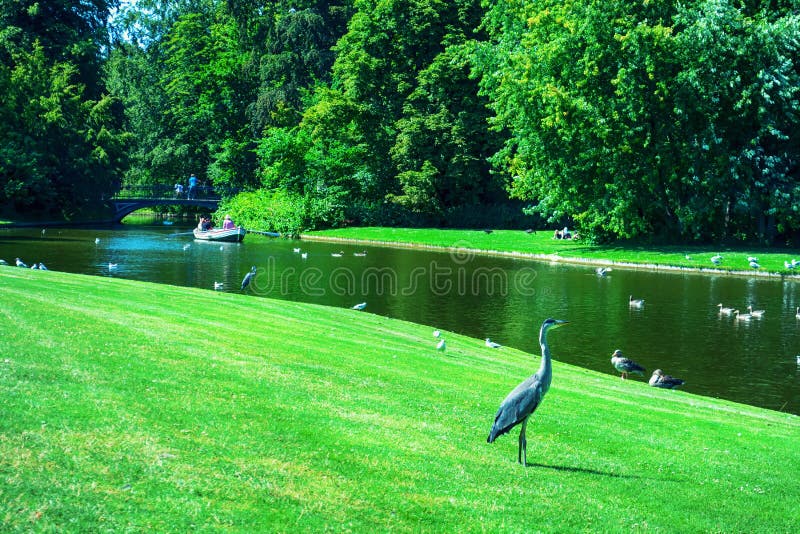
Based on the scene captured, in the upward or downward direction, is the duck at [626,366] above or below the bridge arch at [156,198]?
below

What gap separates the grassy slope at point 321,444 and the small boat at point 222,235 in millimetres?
50286

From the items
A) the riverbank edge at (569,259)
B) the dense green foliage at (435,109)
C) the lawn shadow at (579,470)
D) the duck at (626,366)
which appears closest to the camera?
the lawn shadow at (579,470)

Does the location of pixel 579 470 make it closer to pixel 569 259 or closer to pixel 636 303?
pixel 636 303

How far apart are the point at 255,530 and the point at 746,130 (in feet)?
171

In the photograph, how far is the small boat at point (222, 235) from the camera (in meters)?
66.4

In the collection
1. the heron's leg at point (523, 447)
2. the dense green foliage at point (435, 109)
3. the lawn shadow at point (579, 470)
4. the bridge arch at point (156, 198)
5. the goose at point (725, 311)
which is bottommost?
the goose at point (725, 311)

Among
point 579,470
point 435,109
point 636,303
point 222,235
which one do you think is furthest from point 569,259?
point 579,470

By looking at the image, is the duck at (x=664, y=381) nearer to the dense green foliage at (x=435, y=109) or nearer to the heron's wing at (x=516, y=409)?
the heron's wing at (x=516, y=409)

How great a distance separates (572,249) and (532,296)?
2104 centimetres

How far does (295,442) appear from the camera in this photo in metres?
9.38

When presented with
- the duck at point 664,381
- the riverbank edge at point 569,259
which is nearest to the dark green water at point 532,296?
the duck at point 664,381

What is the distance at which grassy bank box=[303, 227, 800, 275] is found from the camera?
46250 mm

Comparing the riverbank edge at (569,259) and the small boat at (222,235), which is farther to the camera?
the small boat at (222,235)

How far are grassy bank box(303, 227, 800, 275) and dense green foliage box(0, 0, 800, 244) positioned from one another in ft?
6.99
